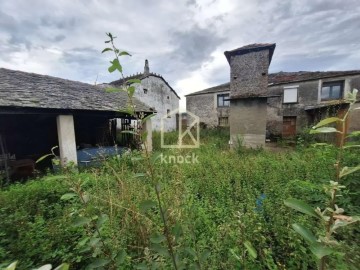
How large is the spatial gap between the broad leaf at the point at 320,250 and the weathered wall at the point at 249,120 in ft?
28.5

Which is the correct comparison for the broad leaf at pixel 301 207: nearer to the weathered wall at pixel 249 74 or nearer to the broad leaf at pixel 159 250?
the broad leaf at pixel 159 250

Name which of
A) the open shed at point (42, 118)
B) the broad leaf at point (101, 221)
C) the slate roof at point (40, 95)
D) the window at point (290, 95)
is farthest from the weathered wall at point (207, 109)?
the broad leaf at point (101, 221)

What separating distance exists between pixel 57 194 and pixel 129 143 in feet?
21.5

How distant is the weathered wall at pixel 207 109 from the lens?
64.2ft

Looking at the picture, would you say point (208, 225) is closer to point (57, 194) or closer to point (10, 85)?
point (57, 194)

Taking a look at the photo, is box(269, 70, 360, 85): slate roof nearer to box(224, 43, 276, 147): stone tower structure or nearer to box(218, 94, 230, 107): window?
box(218, 94, 230, 107): window

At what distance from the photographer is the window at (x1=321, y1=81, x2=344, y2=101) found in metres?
14.2

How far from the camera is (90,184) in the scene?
4461 millimetres

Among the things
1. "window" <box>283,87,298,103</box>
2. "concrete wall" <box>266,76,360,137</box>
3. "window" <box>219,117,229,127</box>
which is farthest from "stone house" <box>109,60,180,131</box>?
"window" <box>283,87,298,103</box>

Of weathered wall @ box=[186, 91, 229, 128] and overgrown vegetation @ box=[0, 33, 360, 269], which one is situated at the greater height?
weathered wall @ box=[186, 91, 229, 128]

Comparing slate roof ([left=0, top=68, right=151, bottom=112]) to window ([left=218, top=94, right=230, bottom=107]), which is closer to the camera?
slate roof ([left=0, top=68, right=151, bottom=112])

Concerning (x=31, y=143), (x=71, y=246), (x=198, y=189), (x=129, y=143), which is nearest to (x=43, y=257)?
(x=71, y=246)

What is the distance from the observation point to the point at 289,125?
15.8m

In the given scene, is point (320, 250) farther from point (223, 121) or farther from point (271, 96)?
point (223, 121)
